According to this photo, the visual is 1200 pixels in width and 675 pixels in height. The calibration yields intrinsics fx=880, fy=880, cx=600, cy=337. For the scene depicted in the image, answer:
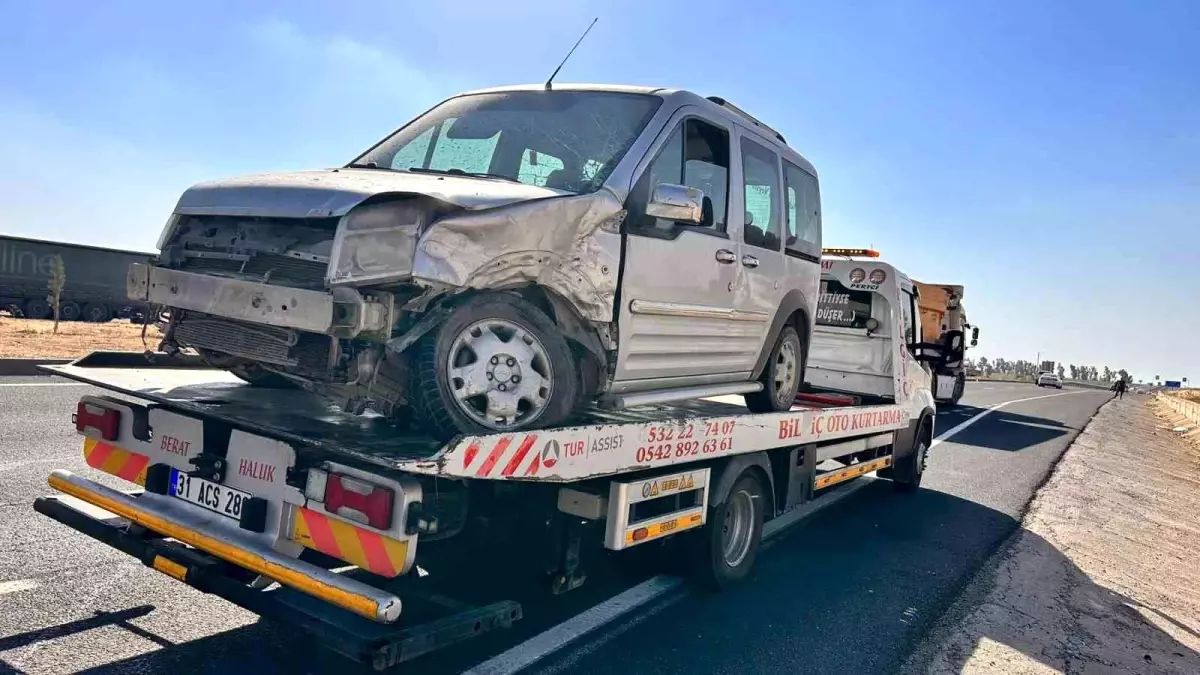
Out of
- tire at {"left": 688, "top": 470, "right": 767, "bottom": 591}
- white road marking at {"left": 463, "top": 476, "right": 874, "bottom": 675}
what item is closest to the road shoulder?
tire at {"left": 688, "top": 470, "right": 767, "bottom": 591}

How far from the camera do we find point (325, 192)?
12.1 ft

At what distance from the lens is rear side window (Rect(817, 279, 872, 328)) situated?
31.7 ft

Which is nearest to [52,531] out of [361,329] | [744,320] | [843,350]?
[361,329]

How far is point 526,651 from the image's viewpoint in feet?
13.4

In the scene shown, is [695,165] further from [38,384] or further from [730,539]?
[38,384]

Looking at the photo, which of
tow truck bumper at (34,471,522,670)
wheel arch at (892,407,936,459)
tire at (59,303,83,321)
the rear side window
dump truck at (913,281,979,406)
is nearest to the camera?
tow truck bumper at (34,471,522,670)

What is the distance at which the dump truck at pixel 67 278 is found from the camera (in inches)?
1217

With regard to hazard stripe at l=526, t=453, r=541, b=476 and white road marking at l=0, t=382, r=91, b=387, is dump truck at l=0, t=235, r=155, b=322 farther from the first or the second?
hazard stripe at l=526, t=453, r=541, b=476

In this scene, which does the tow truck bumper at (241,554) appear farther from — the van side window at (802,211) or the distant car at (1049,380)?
the distant car at (1049,380)

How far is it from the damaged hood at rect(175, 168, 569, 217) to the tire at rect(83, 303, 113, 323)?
3376 cm

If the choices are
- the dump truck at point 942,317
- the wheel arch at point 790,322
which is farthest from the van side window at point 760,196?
the dump truck at point 942,317

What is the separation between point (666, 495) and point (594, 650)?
3.06 feet

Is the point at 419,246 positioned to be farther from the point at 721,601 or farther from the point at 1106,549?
the point at 1106,549

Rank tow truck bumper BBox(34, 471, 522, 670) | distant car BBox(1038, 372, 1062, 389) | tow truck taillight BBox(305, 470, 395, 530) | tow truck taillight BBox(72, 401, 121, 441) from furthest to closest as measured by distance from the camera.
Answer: distant car BBox(1038, 372, 1062, 389) < tow truck taillight BBox(72, 401, 121, 441) < tow truck taillight BBox(305, 470, 395, 530) < tow truck bumper BBox(34, 471, 522, 670)
